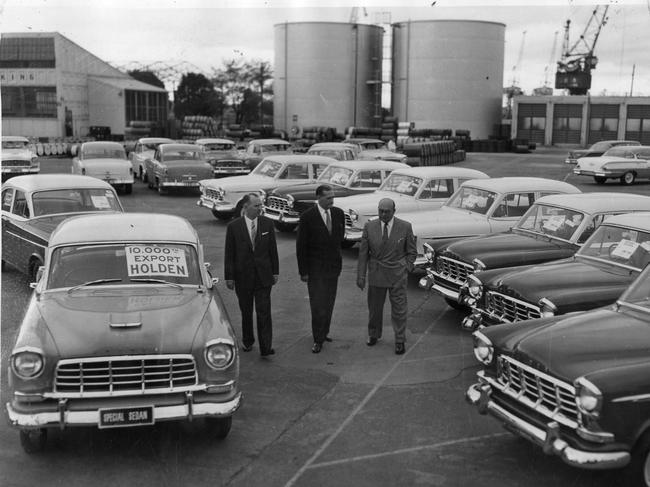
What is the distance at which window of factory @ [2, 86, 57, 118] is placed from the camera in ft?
173

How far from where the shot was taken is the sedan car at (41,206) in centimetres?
1095

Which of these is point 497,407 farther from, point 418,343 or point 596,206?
point 596,206

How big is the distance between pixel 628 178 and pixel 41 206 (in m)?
24.6

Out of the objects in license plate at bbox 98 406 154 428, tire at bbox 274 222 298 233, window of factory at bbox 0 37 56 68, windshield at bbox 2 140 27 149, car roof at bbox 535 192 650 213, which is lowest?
tire at bbox 274 222 298 233

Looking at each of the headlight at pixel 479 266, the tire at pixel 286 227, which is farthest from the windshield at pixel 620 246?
the tire at pixel 286 227

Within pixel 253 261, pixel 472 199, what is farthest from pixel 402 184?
pixel 253 261

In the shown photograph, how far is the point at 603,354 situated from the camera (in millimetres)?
5102

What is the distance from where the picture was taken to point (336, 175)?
16203mm

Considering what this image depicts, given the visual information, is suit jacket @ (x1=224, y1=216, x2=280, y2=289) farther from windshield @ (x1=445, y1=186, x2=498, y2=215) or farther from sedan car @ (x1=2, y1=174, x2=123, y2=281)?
windshield @ (x1=445, y1=186, x2=498, y2=215)

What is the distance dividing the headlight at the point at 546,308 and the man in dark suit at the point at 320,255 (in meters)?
2.22

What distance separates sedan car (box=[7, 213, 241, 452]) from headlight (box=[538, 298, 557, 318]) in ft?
9.69

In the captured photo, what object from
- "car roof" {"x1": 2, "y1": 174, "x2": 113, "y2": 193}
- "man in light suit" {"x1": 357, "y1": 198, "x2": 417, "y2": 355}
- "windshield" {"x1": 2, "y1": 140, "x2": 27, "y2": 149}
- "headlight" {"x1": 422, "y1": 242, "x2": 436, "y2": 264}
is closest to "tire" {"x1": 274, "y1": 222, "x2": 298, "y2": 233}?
"car roof" {"x1": 2, "y1": 174, "x2": 113, "y2": 193}

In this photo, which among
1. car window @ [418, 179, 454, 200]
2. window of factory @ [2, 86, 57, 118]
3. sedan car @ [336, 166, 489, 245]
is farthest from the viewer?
window of factory @ [2, 86, 57, 118]

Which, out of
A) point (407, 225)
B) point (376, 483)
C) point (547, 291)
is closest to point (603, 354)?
point (376, 483)
